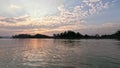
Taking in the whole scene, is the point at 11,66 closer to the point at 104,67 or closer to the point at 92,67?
the point at 92,67

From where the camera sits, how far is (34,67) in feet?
61.6

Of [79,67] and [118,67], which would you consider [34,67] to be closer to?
[79,67]

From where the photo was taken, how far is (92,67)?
728 inches

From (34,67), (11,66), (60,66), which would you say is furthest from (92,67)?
(11,66)

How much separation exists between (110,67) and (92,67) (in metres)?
2.05

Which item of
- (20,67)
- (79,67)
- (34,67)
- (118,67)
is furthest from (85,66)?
(20,67)

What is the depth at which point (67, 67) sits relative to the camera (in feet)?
61.7

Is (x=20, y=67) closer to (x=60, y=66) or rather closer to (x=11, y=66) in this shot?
(x=11, y=66)

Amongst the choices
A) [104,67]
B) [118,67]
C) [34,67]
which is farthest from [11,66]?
[118,67]

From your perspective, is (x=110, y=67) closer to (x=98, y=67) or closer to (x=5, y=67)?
(x=98, y=67)

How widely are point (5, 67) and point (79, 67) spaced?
8.43 m

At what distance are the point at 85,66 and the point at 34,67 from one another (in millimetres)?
5949

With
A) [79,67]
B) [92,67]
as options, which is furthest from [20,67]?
[92,67]

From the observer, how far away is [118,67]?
18406 mm
